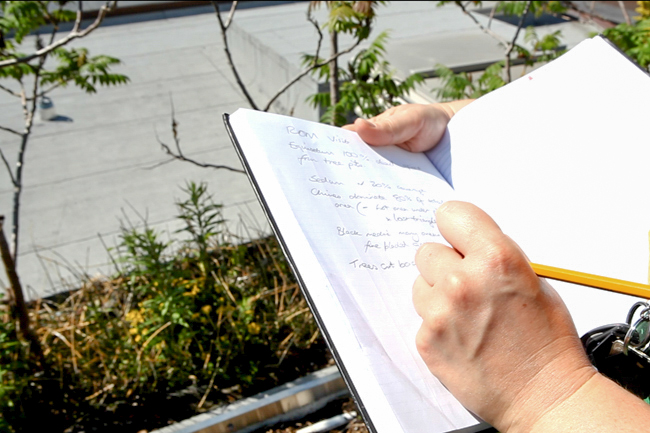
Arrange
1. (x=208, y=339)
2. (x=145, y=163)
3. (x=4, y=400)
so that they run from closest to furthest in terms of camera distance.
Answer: (x=4, y=400)
(x=208, y=339)
(x=145, y=163)

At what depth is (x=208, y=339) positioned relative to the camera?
2.57 meters

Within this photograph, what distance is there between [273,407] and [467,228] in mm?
1701

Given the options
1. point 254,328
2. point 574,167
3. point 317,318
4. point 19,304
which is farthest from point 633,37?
point 19,304

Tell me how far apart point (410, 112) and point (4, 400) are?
1950 mm

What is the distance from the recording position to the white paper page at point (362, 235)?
3.19 ft

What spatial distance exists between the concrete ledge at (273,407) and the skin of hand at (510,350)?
1.57m

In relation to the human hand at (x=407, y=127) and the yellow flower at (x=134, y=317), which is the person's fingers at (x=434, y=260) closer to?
the human hand at (x=407, y=127)

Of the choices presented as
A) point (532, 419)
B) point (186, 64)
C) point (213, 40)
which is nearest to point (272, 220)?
point (532, 419)

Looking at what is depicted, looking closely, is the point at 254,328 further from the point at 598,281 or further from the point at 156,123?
the point at 156,123

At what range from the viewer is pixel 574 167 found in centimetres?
135

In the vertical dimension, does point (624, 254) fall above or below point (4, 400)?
above

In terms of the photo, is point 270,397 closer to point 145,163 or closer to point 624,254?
point 624,254

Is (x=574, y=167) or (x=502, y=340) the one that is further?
(x=574, y=167)

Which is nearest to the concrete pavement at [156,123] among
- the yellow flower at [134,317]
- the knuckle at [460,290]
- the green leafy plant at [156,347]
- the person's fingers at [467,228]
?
the green leafy plant at [156,347]
